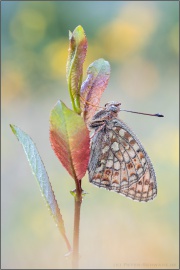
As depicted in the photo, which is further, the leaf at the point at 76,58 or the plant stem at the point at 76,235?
the leaf at the point at 76,58

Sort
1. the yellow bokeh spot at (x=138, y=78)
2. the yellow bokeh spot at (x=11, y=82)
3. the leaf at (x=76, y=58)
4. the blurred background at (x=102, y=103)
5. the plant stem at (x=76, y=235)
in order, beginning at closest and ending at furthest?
the plant stem at (x=76, y=235) < the leaf at (x=76, y=58) < the blurred background at (x=102, y=103) < the yellow bokeh spot at (x=11, y=82) < the yellow bokeh spot at (x=138, y=78)

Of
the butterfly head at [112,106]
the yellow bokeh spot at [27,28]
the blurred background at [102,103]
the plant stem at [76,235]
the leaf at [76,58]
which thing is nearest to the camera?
the plant stem at [76,235]

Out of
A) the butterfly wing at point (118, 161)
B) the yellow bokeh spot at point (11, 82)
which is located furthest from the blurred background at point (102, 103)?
the butterfly wing at point (118, 161)

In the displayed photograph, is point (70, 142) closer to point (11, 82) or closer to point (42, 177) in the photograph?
point (42, 177)

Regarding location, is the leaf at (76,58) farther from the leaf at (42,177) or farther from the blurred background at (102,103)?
the blurred background at (102,103)

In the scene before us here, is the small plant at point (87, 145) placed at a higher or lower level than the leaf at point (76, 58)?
lower

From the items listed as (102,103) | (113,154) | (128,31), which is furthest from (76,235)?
(128,31)

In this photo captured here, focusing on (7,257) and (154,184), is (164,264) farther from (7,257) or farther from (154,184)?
(154,184)
